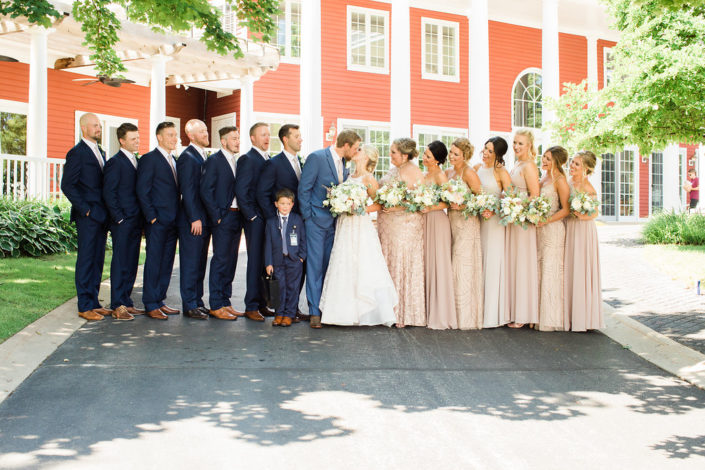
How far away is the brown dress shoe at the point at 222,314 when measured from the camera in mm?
7797

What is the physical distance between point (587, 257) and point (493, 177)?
138 cm

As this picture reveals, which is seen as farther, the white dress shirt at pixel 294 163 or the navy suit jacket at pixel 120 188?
the white dress shirt at pixel 294 163

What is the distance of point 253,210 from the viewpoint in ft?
25.3

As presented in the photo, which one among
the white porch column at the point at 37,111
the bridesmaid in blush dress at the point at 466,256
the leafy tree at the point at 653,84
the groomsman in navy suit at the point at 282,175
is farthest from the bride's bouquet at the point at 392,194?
the white porch column at the point at 37,111

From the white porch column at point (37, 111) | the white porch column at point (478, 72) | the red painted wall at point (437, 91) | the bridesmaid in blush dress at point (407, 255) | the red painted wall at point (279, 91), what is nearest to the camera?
the bridesmaid in blush dress at point (407, 255)

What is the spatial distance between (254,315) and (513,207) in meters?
3.14

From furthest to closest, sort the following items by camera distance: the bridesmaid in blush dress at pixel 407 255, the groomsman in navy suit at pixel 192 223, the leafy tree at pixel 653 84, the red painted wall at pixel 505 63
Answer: the red painted wall at pixel 505 63, the leafy tree at pixel 653 84, the bridesmaid in blush dress at pixel 407 255, the groomsman in navy suit at pixel 192 223

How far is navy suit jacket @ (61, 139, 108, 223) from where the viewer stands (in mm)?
7262

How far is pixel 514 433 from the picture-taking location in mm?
4477

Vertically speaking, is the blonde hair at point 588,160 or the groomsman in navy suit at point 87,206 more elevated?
the blonde hair at point 588,160

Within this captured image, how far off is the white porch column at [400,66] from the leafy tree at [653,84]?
436cm

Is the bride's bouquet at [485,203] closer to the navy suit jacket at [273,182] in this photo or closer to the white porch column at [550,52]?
the navy suit jacket at [273,182]

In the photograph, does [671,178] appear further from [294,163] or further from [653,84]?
[294,163]

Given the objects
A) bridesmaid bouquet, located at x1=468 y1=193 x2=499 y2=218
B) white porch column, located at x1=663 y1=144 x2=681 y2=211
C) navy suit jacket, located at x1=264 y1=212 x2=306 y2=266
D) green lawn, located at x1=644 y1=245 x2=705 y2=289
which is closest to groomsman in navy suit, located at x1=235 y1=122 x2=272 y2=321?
navy suit jacket, located at x1=264 y1=212 x2=306 y2=266
